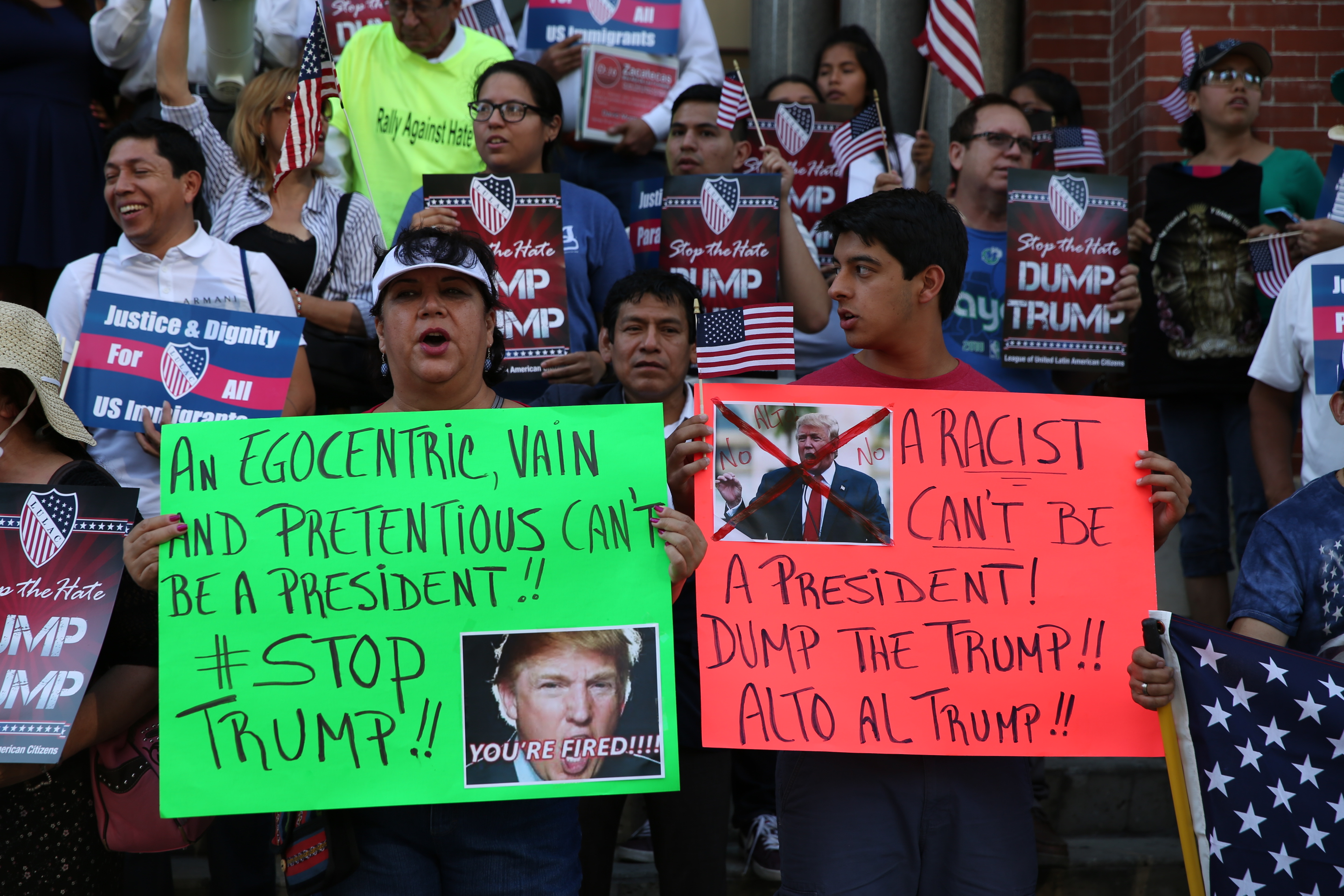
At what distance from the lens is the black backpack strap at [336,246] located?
4.97 meters

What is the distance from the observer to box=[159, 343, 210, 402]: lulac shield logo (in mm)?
3980

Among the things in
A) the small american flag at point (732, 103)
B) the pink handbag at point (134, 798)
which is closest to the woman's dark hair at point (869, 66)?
the small american flag at point (732, 103)

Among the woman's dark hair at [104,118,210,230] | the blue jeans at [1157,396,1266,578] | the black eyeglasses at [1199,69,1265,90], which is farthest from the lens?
the black eyeglasses at [1199,69,1265,90]

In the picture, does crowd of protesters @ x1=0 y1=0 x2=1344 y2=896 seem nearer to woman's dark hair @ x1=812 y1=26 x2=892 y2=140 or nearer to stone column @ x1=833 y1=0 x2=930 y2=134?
woman's dark hair @ x1=812 y1=26 x2=892 y2=140

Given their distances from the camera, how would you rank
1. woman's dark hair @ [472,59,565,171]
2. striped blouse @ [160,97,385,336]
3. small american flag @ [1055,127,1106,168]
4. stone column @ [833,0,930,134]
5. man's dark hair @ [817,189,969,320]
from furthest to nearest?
1. stone column @ [833,0,930,134]
2. small american flag @ [1055,127,1106,168]
3. woman's dark hair @ [472,59,565,171]
4. striped blouse @ [160,97,385,336]
5. man's dark hair @ [817,189,969,320]

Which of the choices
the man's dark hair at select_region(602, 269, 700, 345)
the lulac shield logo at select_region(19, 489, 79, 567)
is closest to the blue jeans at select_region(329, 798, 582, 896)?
the lulac shield logo at select_region(19, 489, 79, 567)

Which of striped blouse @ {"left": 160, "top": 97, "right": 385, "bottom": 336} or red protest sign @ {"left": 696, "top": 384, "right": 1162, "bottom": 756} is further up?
striped blouse @ {"left": 160, "top": 97, "right": 385, "bottom": 336}

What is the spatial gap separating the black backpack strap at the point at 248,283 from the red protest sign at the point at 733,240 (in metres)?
1.56

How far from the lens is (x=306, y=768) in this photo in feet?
8.58

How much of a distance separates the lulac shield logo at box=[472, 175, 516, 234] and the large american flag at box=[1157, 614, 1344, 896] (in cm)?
280

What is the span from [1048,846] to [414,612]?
2.70m

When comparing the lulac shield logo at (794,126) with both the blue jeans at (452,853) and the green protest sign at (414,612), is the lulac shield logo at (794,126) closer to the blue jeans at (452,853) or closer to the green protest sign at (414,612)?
the green protest sign at (414,612)

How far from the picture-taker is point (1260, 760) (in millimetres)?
2768

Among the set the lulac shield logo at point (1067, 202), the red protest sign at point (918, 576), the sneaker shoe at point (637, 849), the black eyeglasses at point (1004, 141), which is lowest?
the sneaker shoe at point (637, 849)
